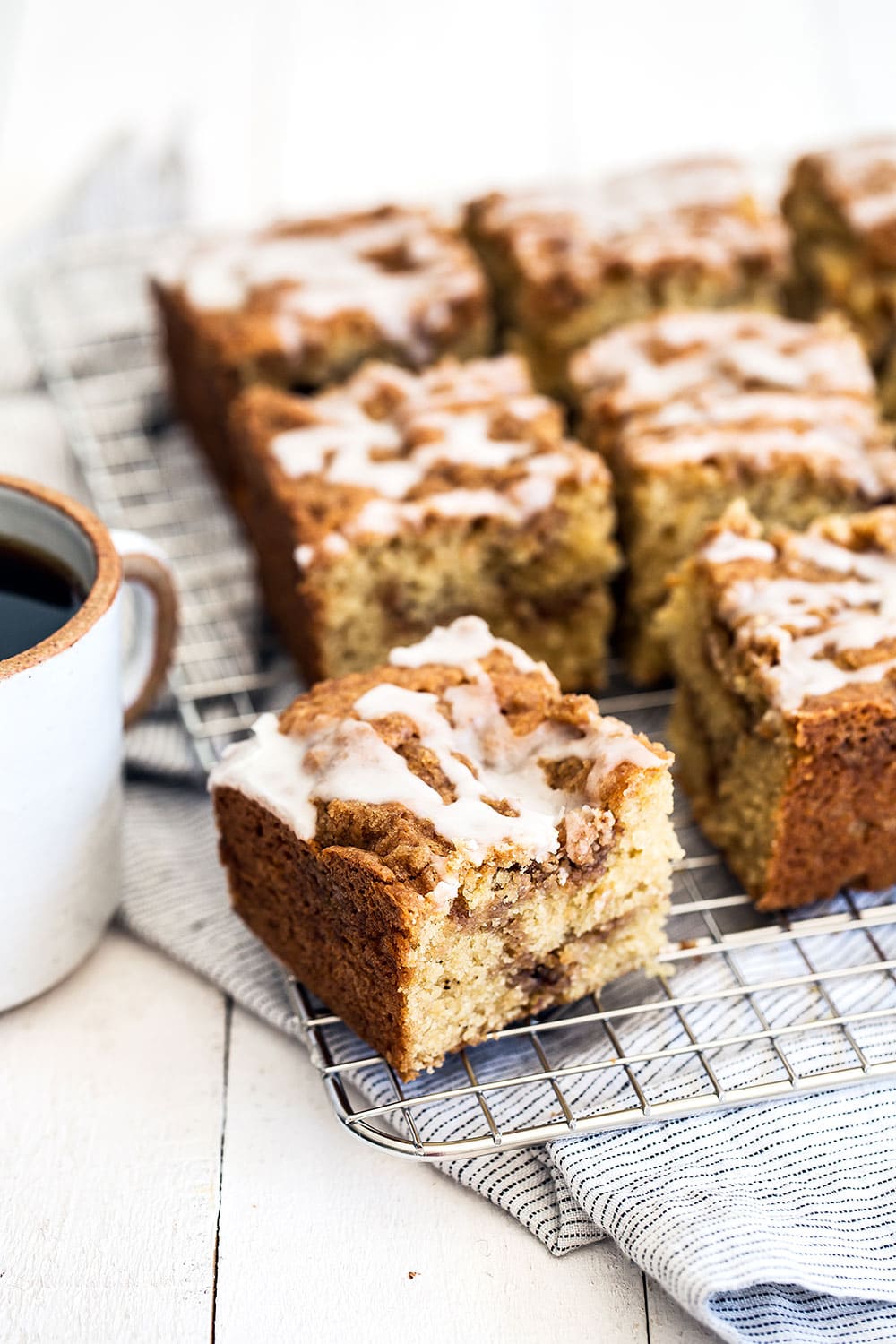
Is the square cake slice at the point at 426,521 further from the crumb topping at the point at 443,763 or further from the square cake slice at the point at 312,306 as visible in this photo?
the crumb topping at the point at 443,763

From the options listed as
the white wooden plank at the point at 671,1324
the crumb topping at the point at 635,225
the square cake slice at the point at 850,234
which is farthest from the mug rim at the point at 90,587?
the square cake slice at the point at 850,234

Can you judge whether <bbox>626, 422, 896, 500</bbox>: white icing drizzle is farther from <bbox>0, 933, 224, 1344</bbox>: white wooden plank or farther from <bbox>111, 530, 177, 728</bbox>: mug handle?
<bbox>0, 933, 224, 1344</bbox>: white wooden plank

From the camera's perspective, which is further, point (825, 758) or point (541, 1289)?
point (825, 758)

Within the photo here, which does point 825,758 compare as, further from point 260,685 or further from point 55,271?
point 55,271

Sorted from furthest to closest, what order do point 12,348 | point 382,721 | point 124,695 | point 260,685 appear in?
point 12,348 < point 260,685 < point 124,695 < point 382,721

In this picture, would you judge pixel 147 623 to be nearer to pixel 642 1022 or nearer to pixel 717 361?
pixel 642 1022

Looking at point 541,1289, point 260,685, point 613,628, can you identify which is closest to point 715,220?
point 613,628

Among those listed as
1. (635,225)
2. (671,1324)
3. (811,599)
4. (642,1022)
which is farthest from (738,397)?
(671,1324)
